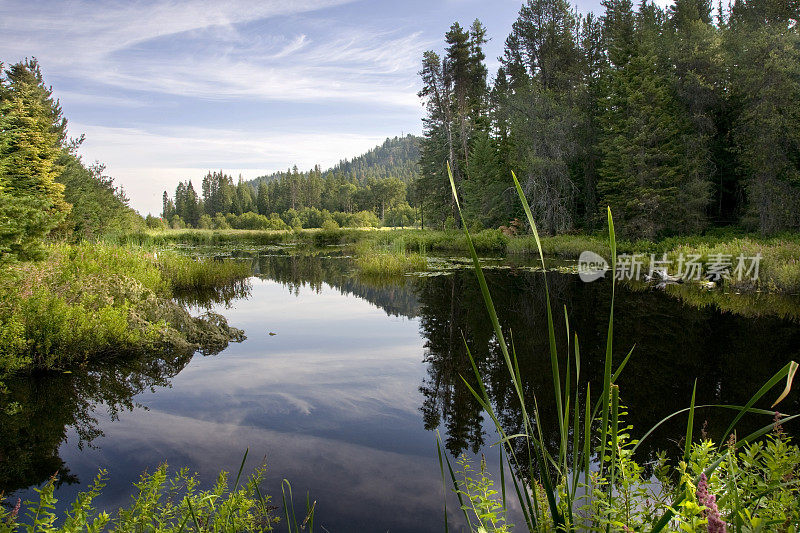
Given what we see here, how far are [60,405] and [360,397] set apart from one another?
3.33 m

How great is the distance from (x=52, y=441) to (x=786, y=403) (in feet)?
24.3

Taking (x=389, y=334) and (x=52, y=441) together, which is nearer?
(x=52, y=441)

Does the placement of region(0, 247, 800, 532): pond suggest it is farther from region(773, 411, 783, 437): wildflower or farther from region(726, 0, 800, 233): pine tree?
region(726, 0, 800, 233): pine tree

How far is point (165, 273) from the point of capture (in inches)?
504

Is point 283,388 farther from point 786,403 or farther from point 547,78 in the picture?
point 547,78

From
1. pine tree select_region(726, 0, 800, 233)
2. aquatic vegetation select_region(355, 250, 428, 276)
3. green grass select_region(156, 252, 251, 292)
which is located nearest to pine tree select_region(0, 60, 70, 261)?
green grass select_region(156, 252, 251, 292)

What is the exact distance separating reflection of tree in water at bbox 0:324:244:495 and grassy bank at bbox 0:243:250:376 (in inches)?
10.6

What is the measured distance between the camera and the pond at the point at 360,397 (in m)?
3.71

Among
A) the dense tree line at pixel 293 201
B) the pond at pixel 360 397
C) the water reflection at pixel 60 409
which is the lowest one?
the pond at pixel 360 397

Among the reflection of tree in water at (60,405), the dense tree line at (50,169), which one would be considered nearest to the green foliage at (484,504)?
the reflection of tree in water at (60,405)

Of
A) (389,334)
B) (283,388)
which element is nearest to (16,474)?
(283,388)

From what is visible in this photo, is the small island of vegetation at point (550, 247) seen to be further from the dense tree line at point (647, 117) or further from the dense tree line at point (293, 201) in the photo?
the dense tree line at point (293, 201)

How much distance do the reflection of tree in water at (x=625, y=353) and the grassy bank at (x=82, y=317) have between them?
4.22m

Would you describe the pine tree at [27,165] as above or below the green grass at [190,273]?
above
